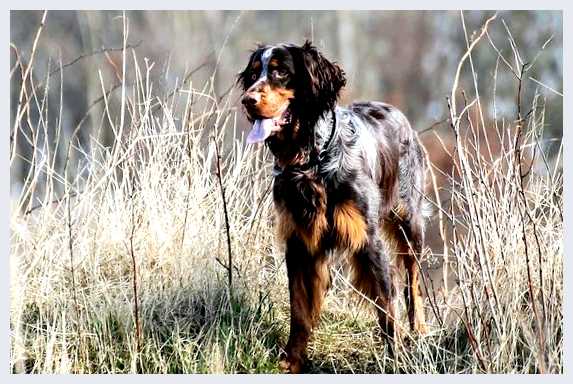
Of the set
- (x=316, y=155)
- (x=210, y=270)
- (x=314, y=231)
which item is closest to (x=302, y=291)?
(x=314, y=231)

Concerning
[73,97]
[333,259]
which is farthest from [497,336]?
[73,97]

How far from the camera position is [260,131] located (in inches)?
163

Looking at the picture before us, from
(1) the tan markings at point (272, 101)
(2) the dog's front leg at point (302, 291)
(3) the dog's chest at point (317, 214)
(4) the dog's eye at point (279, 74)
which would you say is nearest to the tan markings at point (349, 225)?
(3) the dog's chest at point (317, 214)

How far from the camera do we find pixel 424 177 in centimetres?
543

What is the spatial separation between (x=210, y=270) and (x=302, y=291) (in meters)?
0.50

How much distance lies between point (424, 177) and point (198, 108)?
1.38 m

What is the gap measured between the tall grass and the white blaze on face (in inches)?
17.3

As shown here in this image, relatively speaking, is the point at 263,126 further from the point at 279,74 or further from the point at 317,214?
the point at 317,214

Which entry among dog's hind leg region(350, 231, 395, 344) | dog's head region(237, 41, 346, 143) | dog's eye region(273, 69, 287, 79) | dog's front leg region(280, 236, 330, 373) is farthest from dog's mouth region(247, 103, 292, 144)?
dog's hind leg region(350, 231, 395, 344)

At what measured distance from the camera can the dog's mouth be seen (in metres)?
A: 4.14

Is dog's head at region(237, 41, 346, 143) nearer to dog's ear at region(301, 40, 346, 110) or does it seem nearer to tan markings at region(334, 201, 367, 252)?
dog's ear at region(301, 40, 346, 110)

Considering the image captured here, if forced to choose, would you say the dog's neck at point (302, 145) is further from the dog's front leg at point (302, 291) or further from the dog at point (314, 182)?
the dog's front leg at point (302, 291)

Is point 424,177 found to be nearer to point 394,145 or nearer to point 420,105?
point 394,145

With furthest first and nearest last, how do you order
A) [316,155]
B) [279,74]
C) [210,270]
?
[210,270] → [316,155] → [279,74]
